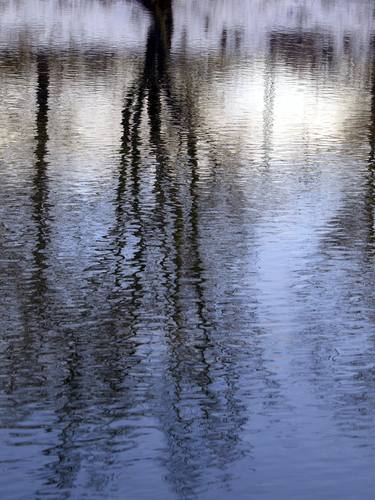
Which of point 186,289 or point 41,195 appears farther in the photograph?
point 41,195

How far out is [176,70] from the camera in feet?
87.6

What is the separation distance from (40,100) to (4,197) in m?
7.37

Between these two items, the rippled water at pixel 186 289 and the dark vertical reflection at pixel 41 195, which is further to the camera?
the dark vertical reflection at pixel 41 195

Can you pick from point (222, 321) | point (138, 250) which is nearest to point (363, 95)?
point (138, 250)

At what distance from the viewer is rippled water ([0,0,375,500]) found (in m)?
7.79

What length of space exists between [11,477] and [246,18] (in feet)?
115

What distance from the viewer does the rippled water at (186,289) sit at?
25.6ft

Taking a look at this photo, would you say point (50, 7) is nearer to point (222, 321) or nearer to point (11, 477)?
point (222, 321)

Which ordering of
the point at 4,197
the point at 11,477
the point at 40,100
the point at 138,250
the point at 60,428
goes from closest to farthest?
the point at 11,477, the point at 60,428, the point at 138,250, the point at 4,197, the point at 40,100

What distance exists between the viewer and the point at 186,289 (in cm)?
1141

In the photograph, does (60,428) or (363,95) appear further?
(363,95)

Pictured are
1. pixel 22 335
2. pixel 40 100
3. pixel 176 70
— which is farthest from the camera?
pixel 176 70

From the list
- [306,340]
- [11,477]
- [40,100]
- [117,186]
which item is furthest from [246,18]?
[11,477]

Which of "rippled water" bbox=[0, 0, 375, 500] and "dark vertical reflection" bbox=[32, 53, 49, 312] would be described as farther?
"dark vertical reflection" bbox=[32, 53, 49, 312]
